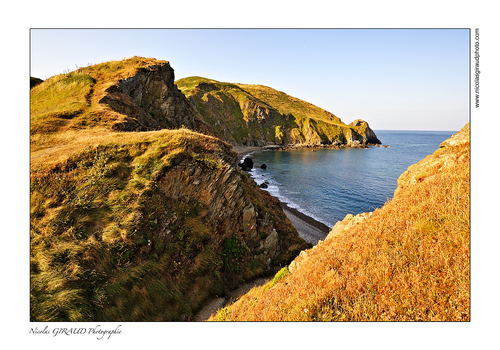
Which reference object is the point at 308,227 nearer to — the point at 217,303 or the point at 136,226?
the point at 217,303

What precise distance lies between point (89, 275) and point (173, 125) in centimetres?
3597

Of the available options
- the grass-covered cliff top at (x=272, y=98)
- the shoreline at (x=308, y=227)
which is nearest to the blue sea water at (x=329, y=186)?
the shoreline at (x=308, y=227)

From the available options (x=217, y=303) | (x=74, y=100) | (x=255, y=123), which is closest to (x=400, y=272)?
(x=217, y=303)

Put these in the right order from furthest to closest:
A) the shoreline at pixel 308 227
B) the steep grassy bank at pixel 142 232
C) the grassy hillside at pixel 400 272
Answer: the shoreline at pixel 308 227, the steep grassy bank at pixel 142 232, the grassy hillside at pixel 400 272

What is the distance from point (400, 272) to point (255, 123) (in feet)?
427

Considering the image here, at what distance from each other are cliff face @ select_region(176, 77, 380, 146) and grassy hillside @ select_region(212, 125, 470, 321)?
360 ft

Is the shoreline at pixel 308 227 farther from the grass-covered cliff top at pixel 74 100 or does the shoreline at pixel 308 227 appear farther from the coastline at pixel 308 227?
the grass-covered cliff top at pixel 74 100

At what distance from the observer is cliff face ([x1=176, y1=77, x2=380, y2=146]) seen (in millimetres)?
121438

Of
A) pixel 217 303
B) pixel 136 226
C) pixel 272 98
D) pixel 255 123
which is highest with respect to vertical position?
pixel 272 98

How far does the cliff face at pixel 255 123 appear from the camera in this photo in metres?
121

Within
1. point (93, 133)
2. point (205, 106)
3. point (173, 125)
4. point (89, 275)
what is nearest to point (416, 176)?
point (89, 275)

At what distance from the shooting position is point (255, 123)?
130250 mm

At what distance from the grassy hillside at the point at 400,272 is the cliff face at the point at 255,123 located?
10972 cm

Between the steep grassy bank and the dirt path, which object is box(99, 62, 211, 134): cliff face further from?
the dirt path
